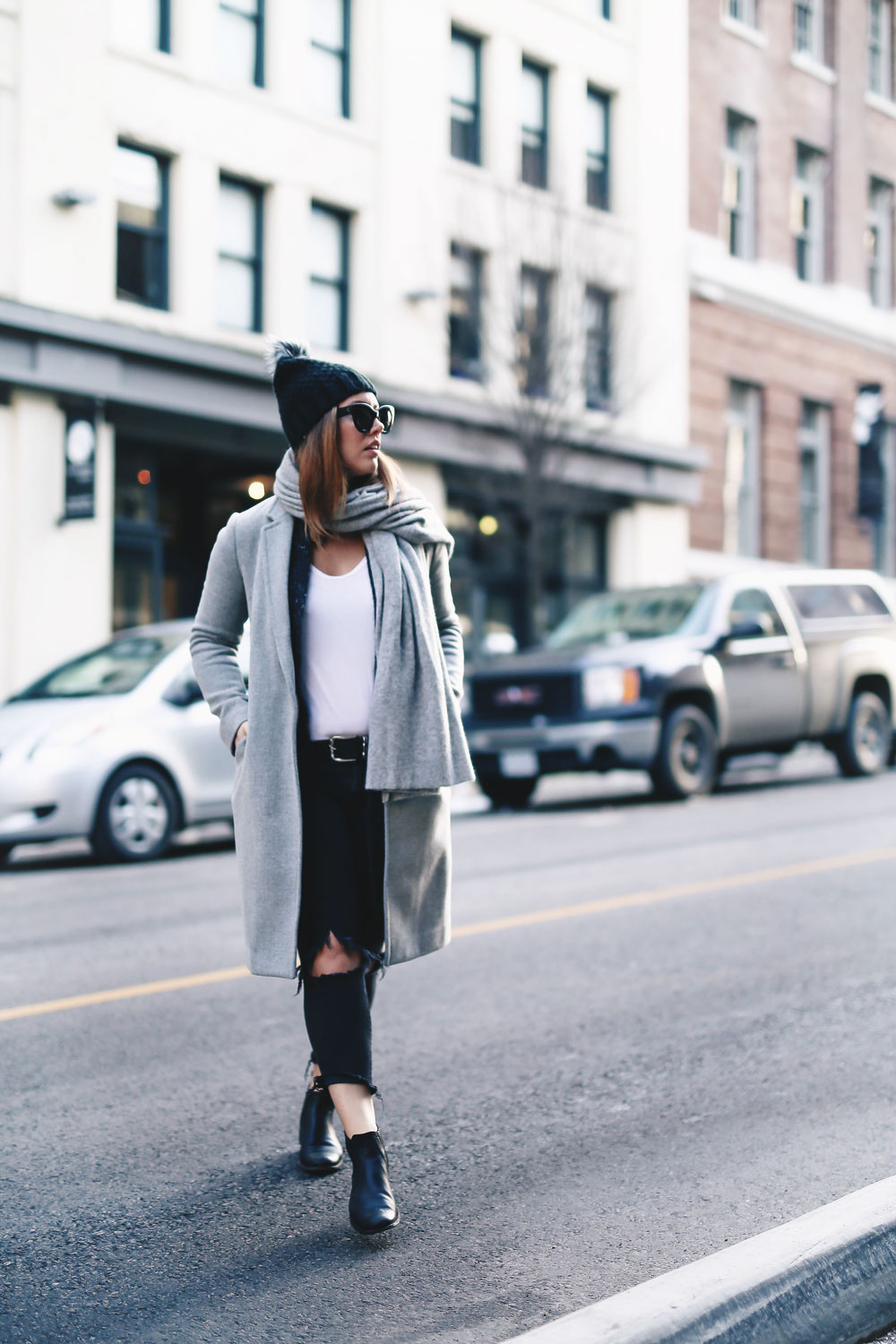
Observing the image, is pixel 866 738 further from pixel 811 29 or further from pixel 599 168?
pixel 811 29

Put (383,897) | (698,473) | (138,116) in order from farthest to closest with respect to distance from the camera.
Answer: (698,473) < (138,116) < (383,897)

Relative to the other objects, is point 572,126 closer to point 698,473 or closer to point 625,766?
point 698,473

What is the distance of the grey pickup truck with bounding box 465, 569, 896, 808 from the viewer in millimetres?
13055

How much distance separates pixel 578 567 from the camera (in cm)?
2480

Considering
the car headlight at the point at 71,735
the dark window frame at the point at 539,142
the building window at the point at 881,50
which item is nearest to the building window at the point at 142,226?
the dark window frame at the point at 539,142

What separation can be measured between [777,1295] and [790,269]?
2775 cm

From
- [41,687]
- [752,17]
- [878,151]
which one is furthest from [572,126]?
[41,687]

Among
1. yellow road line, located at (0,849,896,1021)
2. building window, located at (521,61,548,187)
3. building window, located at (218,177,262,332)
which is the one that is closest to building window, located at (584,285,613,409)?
building window, located at (521,61,548,187)

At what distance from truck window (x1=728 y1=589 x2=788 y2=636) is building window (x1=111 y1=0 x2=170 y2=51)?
386 inches

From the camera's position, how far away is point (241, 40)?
19547 mm

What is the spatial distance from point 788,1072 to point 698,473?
864 inches

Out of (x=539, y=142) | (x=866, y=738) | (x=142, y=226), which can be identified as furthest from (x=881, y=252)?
(x=866, y=738)

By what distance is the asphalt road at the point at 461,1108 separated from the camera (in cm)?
326

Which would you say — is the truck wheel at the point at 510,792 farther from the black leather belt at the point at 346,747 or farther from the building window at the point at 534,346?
the black leather belt at the point at 346,747
